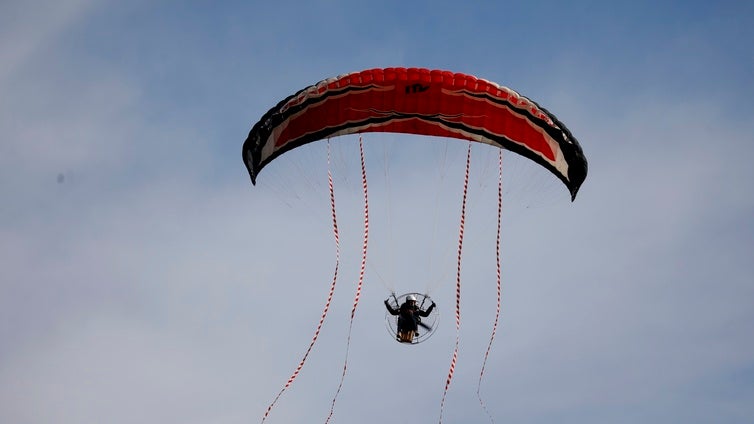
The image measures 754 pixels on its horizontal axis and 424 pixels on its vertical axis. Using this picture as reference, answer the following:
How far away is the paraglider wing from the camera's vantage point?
105ft

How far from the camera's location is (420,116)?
107 ft

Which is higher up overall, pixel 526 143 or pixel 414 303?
pixel 526 143

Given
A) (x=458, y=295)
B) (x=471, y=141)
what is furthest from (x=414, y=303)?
(x=471, y=141)

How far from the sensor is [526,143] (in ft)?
108

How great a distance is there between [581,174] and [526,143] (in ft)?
6.38

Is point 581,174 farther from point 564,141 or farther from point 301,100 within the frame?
point 301,100

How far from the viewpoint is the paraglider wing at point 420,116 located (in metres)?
31.9

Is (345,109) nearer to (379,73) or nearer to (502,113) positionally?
(379,73)

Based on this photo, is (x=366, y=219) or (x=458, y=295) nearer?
(x=458, y=295)

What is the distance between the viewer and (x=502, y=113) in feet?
106

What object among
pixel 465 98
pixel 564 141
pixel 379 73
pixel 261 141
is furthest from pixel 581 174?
pixel 261 141

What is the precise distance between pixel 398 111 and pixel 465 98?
183cm

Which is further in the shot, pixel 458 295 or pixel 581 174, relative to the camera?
pixel 581 174

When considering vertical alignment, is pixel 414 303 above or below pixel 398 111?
below
